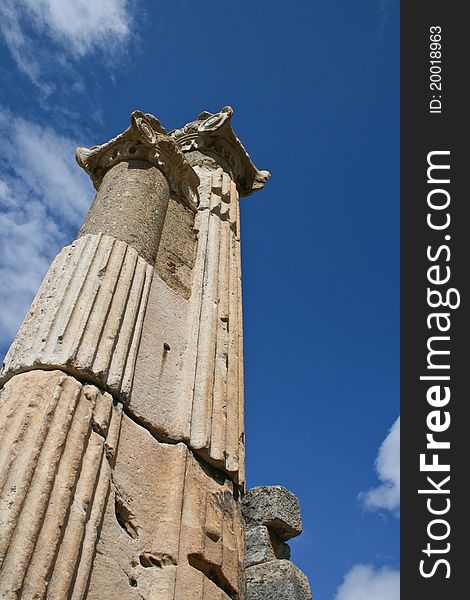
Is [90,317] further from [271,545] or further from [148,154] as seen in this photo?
[271,545]

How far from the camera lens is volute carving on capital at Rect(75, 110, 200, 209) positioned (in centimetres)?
520

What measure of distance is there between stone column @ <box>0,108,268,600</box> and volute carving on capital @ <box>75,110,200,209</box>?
288mm

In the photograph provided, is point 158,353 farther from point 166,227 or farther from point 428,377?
point 428,377

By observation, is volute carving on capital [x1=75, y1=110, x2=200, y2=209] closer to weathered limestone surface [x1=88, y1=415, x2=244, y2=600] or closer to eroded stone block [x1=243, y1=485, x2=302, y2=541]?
eroded stone block [x1=243, y1=485, x2=302, y2=541]

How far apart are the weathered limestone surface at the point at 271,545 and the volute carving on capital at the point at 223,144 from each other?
353 cm

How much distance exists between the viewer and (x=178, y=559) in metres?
2.81

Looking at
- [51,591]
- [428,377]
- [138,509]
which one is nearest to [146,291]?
[138,509]

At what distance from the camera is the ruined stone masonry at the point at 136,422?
94.8 inches

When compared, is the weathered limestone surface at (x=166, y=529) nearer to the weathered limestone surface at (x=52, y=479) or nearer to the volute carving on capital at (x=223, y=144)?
the weathered limestone surface at (x=52, y=479)

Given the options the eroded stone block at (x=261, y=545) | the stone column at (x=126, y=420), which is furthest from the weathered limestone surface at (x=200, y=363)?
the eroded stone block at (x=261, y=545)

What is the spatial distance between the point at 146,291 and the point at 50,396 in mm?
1260

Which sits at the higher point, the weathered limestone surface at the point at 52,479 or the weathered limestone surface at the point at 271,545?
the weathered limestone surface at the point at 271,545

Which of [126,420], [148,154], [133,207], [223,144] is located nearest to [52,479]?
[126,420]

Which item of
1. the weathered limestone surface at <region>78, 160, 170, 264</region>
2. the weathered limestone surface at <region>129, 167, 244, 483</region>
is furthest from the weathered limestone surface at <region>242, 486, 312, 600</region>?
the weathered limestone surface at <region>78, 160, 170, 264</region>
